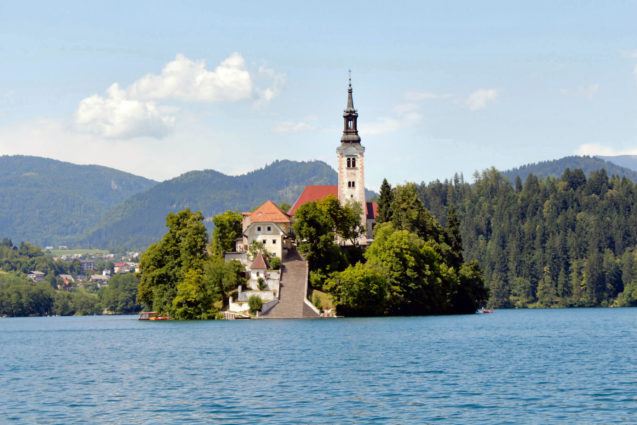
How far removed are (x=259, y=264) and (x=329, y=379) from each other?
65925 mm

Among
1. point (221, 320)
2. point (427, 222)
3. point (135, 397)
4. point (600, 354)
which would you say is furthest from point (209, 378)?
point (427, 222)

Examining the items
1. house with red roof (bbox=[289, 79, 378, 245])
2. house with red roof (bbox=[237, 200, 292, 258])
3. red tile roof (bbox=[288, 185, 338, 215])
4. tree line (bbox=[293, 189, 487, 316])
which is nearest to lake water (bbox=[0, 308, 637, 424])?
tree line (bbox=[293, 189, 487, 316])

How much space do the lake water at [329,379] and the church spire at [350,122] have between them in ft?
186

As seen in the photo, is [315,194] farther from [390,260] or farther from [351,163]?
[390,260]

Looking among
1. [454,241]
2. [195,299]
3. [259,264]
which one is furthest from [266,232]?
[454,241]

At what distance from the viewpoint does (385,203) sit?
116m

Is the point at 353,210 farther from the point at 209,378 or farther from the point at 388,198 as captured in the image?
the point at 209,378

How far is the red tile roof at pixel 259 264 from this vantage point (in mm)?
106375

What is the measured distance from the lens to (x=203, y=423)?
2950 centimetres

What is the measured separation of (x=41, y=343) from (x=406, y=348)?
38.0 m

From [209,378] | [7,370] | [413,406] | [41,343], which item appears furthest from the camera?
[41,343]

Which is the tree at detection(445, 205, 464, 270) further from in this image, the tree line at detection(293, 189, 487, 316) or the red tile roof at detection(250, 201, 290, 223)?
the red tile roof at detection(250, 201, 290, 223)

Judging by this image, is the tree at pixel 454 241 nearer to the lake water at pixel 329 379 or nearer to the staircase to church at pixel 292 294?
the staircase to church at pixel 292 294

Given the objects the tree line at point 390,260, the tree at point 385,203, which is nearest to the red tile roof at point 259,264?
the tree line at point 390,260
